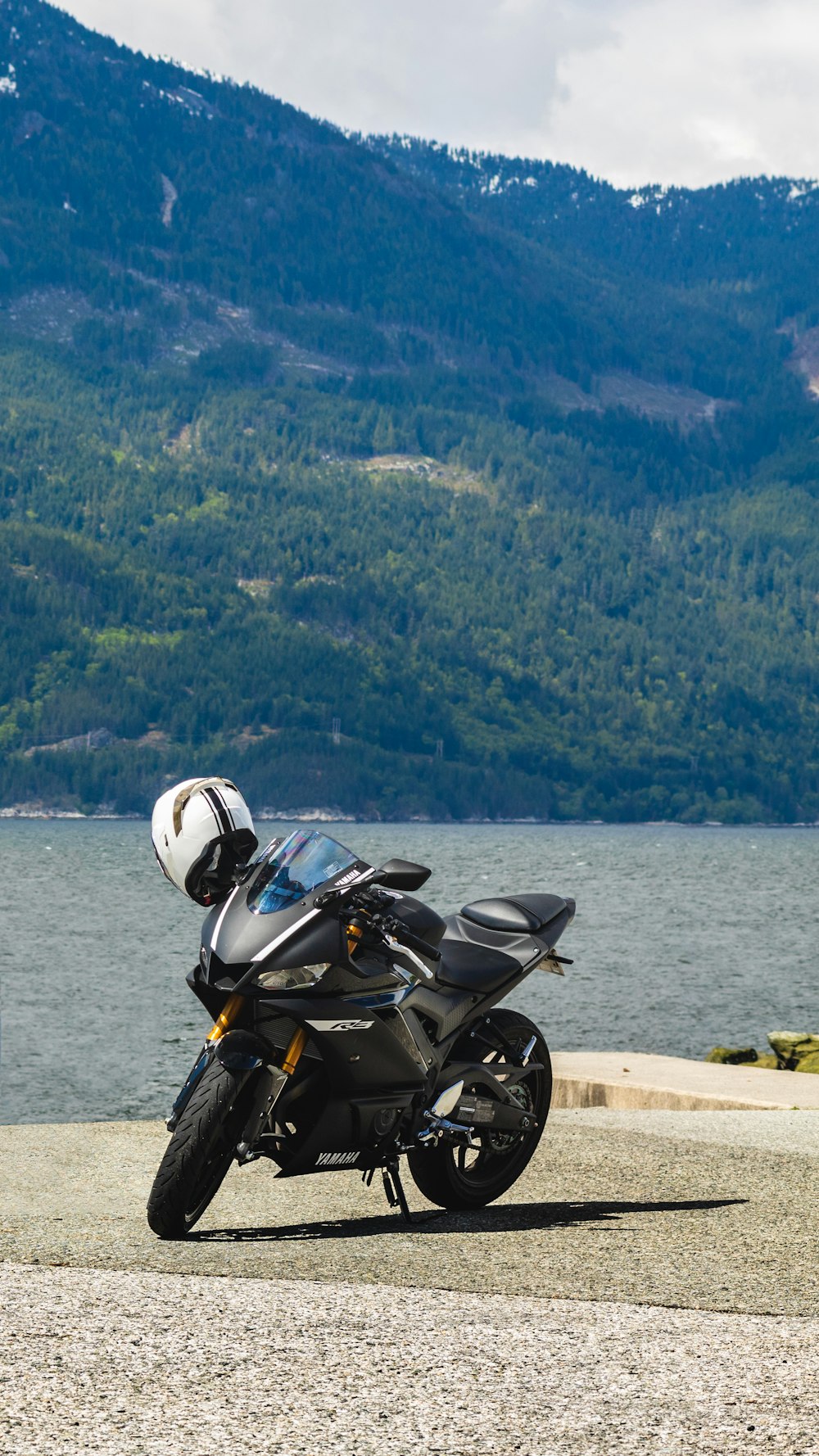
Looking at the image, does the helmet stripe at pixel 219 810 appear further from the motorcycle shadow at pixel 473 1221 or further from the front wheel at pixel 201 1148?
the motorcycle shadow at pixel 473 1221

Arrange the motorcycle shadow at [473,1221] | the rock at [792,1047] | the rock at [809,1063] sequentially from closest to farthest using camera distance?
the motorcycle shadow at [473,1221], the rock at [809,1063], the rock at [792,1047]

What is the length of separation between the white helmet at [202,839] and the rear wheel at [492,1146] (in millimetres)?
1621

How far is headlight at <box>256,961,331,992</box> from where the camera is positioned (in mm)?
7758

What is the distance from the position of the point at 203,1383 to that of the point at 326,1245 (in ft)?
8.46

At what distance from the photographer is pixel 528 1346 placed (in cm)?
602

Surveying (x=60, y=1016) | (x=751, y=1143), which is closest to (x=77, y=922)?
(x=60, y=1016)

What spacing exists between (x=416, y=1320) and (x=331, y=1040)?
1828mm

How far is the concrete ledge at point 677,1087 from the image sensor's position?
14.1 meters

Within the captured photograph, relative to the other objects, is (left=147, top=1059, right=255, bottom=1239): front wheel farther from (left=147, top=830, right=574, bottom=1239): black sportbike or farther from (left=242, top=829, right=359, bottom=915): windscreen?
(left=242, top=829, right=359, bottom=915): windscreen

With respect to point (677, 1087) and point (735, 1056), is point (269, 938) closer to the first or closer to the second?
point (677, 1087)

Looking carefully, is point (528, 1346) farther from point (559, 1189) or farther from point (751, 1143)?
point (751, 1143)

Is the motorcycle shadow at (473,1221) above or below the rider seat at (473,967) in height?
below

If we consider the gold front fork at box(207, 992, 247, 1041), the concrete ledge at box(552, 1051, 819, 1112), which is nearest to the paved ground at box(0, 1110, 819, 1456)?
the gold front fork at box(207, 992, 247, 1041)

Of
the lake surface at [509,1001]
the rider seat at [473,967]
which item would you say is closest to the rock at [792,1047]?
the lake surface at [509,1001]
